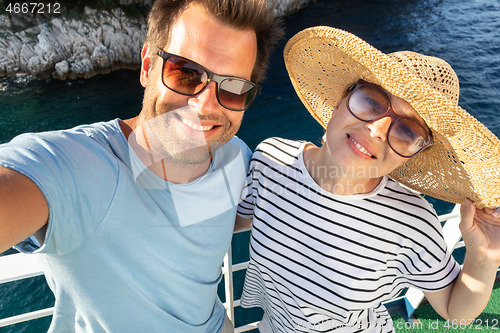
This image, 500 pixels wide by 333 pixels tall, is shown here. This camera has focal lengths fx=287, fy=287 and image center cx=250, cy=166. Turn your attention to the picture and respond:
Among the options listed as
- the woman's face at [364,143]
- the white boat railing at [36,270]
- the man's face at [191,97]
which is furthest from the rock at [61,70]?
the woman's face at [364,143]

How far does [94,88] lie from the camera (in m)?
12.4

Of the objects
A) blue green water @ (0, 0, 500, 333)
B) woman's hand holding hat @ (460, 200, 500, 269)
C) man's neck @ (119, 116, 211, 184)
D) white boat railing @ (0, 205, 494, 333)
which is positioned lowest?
blue green water @ (0, 0, 500, 333)

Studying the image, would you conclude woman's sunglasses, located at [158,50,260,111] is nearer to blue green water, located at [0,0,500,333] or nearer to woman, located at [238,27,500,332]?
woman, located at [238,27,500,332]

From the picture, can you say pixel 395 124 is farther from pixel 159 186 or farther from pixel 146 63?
pixel 146 63

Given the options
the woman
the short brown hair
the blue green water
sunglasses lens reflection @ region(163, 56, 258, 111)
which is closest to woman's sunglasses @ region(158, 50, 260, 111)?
sunglasses lens reflection @ region(163, 56, 258, 111)

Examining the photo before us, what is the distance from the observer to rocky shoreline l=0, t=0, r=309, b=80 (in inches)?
484

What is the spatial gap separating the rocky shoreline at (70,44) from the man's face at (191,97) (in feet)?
42.6

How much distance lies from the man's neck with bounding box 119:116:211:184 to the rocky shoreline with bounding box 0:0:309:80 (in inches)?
519

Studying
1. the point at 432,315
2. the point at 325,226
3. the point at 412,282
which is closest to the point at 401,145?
the point at 325,226

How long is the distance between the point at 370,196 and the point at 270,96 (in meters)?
11.2

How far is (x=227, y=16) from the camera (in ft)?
3.66

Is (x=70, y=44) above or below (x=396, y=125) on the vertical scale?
below

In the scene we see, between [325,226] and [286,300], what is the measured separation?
43 centimetres

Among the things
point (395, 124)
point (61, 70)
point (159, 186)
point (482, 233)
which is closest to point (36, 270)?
point (159, 186)
